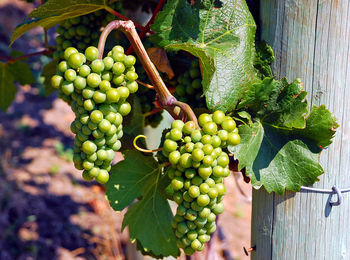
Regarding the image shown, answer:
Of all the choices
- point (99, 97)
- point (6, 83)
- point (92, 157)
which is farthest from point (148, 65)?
point (6, 83)

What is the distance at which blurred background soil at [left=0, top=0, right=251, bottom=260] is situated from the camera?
3.61m

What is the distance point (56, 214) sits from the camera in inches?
155

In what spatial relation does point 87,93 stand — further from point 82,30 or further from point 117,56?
point 82,30

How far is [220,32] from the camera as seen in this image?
1281mm

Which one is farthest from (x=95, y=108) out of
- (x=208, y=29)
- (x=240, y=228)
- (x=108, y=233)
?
(x=240, y=228)

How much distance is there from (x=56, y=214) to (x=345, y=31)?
337cm

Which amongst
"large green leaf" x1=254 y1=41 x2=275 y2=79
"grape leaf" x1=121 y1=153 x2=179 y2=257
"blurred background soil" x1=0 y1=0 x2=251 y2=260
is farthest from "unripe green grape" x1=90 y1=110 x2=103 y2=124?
"blurred background soil" x1=0 y1=0 x2=251 y2=260

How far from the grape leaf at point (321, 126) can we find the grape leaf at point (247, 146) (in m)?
0.15

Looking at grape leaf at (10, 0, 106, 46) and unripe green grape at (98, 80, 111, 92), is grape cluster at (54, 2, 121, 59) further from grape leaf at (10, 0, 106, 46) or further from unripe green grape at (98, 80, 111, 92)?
unripe green grape at (98, 80, 111, 92)

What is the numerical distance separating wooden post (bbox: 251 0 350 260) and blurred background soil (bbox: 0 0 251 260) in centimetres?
215

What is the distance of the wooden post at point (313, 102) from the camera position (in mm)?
1214

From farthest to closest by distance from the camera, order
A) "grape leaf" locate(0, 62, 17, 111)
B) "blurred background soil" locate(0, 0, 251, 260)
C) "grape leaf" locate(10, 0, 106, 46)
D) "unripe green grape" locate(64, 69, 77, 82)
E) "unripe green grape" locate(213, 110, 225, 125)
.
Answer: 1. "blurred background soil" locate(0, 0, 251, 260)
2. "grape leaf" locate(0, 62, 17, 111)
3. "grape leaf" locate(10, 0, 106, 46)
4. "unripe green grape" locate(213, 110, 225, 125)
5. "unripe green grape" locate(64, 69, 77, 82)

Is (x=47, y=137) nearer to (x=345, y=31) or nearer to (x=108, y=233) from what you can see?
(x=108, y=233)

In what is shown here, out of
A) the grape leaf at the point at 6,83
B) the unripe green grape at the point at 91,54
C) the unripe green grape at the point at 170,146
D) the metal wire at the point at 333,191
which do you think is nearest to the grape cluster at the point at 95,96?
the unripe green grape at the point at 91,54
